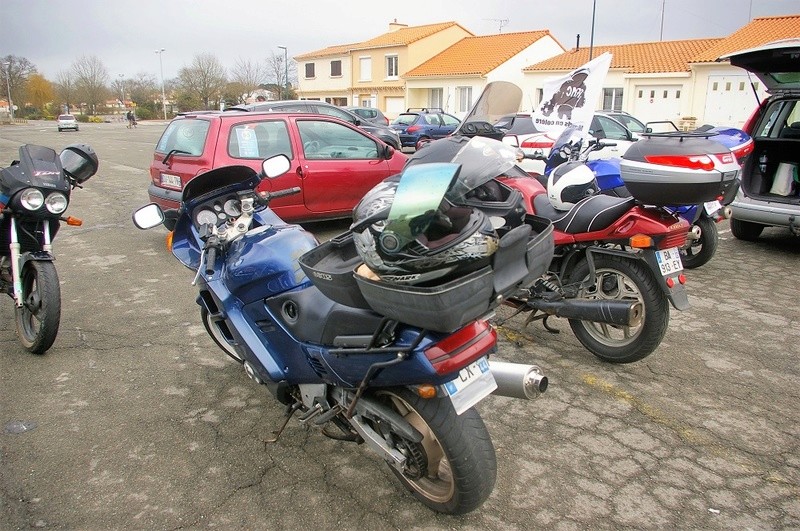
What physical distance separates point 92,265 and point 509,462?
17.5 feet

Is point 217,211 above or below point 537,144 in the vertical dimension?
below

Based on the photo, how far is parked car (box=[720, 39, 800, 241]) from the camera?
243 inches

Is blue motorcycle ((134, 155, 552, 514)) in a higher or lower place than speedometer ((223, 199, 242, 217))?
lower

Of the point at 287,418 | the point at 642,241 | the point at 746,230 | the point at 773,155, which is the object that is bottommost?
the point at 287,418

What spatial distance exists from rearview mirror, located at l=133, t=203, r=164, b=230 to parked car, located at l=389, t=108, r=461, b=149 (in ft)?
58.9

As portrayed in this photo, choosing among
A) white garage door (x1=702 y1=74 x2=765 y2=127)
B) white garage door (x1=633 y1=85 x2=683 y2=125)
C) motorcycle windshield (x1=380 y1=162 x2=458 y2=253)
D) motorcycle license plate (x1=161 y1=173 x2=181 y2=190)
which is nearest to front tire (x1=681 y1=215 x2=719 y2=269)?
motorcycle windshield (x1=380 y1=162 x2=458 y2=253)

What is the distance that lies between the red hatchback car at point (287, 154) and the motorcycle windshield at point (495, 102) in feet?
7.30

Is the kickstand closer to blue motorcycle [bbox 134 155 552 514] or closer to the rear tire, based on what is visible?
blue motorcycle [bbox 134 155 552 514]

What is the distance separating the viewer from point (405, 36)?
42.8 meters

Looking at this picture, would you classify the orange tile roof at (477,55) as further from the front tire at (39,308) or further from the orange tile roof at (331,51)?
the front tire at (39,308)

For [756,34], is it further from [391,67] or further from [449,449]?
[449,449]

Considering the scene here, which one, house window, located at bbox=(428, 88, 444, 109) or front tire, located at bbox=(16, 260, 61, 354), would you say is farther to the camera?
house window, located at bbox=(428, 88, 444, 109)

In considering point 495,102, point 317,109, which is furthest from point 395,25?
point 495,102

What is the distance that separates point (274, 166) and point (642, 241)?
88.2 inches
